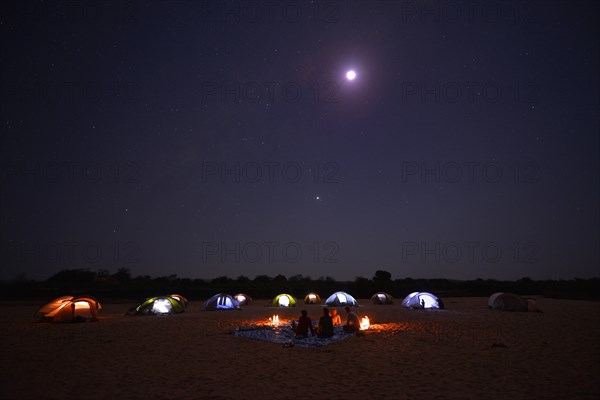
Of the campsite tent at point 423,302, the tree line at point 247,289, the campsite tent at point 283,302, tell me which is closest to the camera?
the campsite tent at point 423,302

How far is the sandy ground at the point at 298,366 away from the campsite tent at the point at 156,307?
7168 mm

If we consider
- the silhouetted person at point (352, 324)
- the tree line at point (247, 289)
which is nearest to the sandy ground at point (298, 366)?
the silhouetted person at point (352, 324)

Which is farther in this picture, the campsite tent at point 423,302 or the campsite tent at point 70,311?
the campsite tent at point 423,302

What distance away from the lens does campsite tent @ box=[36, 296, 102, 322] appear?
1800cm

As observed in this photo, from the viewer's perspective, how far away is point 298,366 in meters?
9.80

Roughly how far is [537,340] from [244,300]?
25637 mm

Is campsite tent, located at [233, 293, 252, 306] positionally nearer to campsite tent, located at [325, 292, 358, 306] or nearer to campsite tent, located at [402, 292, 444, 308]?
campsite tent, located at [325, 292, 358, 306]

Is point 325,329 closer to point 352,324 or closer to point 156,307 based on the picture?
point 352,324

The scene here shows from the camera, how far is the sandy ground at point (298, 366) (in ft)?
24.6

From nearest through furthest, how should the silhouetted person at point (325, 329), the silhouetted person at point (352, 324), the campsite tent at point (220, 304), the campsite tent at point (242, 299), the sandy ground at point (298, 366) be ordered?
the sandy ground at point (298, 366), the silhouetted person at point (325, 329), the silhouetted person at point (352, 324), the campsite tent at point (220, 304), the campsite tent at point (242, 299)

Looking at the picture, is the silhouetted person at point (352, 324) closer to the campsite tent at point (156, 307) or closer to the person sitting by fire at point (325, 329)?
the person sitting by fire at point (325, 329)

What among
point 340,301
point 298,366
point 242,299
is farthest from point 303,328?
point 242,299

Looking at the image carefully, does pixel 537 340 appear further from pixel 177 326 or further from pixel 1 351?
pixel 1 351

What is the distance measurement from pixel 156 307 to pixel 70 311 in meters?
5.63
